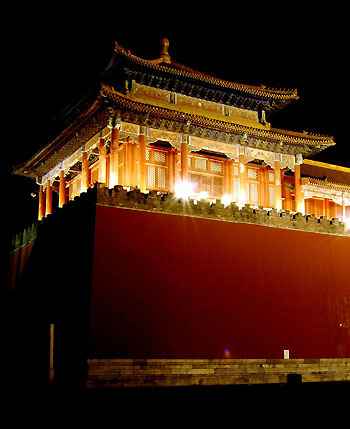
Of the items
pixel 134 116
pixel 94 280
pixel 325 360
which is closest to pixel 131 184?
pixel 134 116

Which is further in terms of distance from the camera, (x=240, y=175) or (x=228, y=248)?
(x=240, y=175)

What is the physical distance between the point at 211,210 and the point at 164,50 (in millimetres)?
5236

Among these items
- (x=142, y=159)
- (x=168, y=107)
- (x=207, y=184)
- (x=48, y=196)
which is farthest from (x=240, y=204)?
(x=48, y=196)

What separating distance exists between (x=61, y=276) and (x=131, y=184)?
320cm

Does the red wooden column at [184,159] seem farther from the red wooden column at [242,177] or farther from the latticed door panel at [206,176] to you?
the red wooden column at [242,177]

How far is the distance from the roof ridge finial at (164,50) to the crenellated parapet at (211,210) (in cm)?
446

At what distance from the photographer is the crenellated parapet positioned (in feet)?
43.7

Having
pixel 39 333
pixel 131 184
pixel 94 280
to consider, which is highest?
pixel 131 184

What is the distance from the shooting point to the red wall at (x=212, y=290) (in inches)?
498

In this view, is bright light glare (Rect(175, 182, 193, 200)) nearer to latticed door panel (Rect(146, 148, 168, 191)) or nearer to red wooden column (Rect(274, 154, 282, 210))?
latticed door panel (Rect(146, 148, 168, 191))

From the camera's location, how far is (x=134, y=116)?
15953 millimetres

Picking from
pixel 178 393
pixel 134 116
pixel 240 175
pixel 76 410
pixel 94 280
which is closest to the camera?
pixel 76 410

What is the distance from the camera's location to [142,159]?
51.8ft

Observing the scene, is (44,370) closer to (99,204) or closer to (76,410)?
(76,410)
